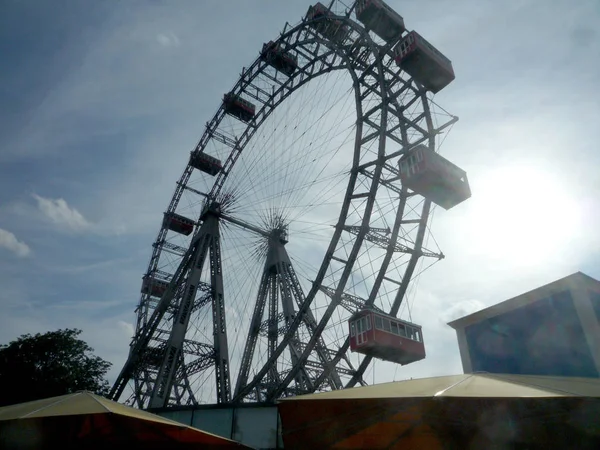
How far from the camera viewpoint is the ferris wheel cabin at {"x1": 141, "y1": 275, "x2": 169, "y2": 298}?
34.4m

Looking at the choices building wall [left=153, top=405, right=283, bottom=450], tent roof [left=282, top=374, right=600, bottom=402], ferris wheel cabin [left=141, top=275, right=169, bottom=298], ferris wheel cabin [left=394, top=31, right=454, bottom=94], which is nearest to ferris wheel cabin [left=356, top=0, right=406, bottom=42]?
ferris wheel cabin [left=394, top=31, right=454, bottom=94]

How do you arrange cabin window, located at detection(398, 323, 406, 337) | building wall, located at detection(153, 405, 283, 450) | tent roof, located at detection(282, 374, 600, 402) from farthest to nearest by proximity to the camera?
cabin window, located at detection(398, 323, 406, 337), building wall, located at detection(153, 405, 283, 450), tent roof, located at detection(282, 374, 600, 402)

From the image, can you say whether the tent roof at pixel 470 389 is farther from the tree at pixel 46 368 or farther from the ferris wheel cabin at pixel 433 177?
the tree at pixel 46 368

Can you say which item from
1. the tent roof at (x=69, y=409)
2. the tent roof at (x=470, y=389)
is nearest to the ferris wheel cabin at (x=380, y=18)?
the tent roof at (x=470, y=389)

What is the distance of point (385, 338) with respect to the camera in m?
15.5

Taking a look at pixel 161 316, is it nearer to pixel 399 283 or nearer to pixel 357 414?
pixel 399 283

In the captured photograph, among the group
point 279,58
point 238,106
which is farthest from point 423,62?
point 238,106

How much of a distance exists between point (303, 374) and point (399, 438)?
1539cm

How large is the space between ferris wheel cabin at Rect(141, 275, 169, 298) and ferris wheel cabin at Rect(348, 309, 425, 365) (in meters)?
21.8

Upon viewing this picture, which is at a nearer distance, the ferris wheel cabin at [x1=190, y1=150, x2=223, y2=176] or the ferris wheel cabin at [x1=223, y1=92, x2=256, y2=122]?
the ferris wheel cabin at [x1=223, y1=92, x2=256, y2=122]

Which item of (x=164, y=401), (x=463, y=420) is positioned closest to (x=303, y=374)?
(x=164, y=401)

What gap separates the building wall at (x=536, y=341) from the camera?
9.02m

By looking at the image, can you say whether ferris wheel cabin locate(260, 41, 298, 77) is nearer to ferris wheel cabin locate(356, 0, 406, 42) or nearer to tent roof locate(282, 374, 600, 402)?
ferris wheel cabin locate(356, 0, 406, 42)

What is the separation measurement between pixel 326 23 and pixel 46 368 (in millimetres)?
23543
